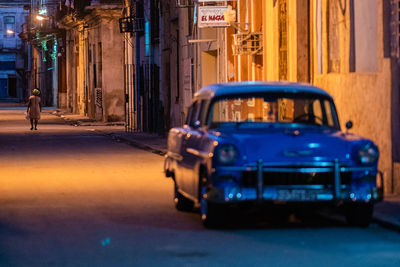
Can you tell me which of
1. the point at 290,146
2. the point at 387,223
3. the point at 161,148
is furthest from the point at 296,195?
the point at 161,148

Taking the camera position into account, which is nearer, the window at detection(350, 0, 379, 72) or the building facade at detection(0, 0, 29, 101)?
the window at detection(350, 0, 379, 72)

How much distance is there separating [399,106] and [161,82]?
877 inches

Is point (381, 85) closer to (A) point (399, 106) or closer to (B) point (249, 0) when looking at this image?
(A) point (399, 106)

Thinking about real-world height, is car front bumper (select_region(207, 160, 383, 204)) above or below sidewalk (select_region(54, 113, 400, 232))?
above

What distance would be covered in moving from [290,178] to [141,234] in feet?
5.88

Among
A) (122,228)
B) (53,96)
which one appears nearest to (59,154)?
(122,228)

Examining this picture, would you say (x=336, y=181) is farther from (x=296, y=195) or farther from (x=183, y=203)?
(x=183, y=203)

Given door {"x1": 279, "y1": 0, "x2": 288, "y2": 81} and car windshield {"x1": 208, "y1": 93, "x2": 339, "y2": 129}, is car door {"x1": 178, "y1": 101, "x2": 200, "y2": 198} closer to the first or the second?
car windshield {"x1": 208, "y1": 93, "x2": 339, "y2": 129}

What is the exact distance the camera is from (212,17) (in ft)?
80.3

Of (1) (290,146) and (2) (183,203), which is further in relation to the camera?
(2) (183,203)

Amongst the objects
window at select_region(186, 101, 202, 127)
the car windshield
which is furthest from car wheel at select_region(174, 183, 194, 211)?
the car windshield

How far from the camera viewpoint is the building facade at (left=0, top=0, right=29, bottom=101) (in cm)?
11162

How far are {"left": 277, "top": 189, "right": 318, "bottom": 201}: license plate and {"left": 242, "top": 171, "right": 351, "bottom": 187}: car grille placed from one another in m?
0.13

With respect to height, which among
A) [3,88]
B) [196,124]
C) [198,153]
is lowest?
[3,88]
